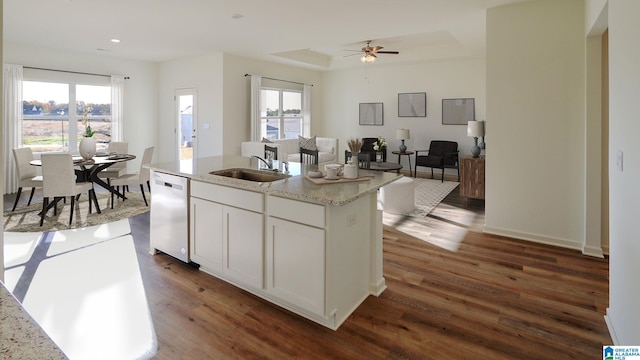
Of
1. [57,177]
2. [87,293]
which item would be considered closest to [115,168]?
[57,177]

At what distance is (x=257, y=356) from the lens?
2.01 m

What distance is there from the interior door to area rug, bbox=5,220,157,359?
12.4 ft

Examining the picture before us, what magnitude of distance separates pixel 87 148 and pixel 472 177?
5.69 m

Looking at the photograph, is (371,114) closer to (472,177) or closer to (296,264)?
(472,177)

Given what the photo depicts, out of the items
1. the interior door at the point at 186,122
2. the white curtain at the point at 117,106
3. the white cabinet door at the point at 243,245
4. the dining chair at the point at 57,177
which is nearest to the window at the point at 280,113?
the interior door at the point at 186,122

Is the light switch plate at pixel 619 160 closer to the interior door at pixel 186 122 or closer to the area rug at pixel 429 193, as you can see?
the area rug at pixel 429 193

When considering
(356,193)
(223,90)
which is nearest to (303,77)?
(223,90)

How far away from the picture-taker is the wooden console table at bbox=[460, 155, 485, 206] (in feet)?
17.5

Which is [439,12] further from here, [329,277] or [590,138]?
[329,277]

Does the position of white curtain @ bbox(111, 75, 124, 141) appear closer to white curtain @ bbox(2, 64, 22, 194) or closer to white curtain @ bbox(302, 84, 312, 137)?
white curtain @ bbox(2, 64, 22, 194)

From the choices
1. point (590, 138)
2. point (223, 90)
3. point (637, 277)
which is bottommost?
point (637, 277)

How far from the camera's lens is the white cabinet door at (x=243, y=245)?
2.54m

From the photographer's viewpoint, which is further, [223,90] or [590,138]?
[223,90]

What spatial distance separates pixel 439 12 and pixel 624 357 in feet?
13.2
